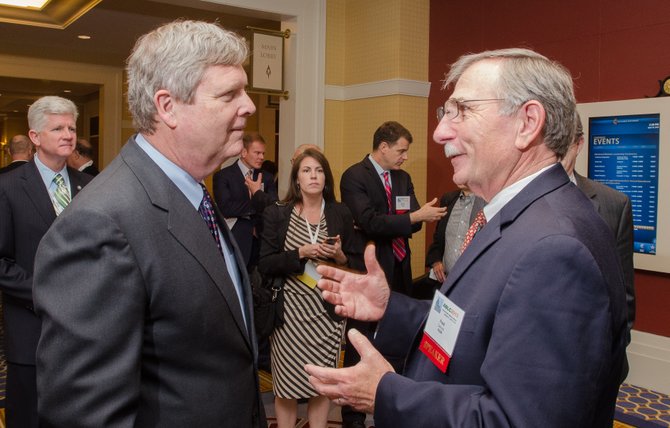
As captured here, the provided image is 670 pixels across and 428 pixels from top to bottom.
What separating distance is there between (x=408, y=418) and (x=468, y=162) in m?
0.58

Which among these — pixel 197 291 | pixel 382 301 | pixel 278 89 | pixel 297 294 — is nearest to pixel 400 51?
pixel 278 89

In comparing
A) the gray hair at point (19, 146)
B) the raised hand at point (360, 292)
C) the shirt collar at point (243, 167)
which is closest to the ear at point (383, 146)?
the shirt collar at point (243, 167)

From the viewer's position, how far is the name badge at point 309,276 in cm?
322

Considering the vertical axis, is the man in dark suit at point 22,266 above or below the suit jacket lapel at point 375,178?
below

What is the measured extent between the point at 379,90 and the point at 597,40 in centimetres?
201

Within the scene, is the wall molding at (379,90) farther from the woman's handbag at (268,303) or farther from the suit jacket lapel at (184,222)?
the suit jacket lapel at (184,222)

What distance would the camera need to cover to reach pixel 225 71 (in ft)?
4.73

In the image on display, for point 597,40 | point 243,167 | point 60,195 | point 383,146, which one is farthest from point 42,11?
point 597,40

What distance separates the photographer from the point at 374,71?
588 centimetres

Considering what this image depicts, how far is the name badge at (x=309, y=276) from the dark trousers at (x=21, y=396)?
4.42ft

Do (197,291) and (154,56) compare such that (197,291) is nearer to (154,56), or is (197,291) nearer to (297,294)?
(154,56)

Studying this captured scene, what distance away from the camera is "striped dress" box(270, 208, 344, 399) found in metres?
3.21

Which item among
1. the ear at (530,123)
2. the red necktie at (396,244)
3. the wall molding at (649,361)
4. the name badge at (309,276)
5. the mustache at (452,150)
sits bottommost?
the wall molding at (649,361)

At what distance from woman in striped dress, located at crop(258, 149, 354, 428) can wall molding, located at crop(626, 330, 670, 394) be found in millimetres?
2419
